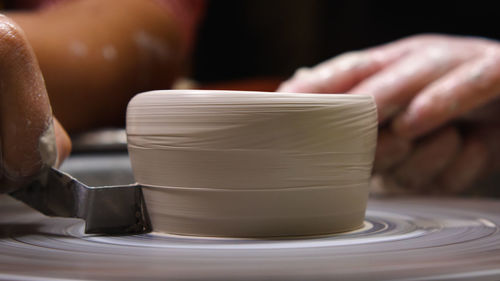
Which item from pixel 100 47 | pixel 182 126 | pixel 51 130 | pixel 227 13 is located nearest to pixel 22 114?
pixel 51 130

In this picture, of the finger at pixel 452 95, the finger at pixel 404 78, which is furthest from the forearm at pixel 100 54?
the finger at pixel 452 95

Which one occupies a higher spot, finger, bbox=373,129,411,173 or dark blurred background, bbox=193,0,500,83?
dark blurred background, bbox=193,0,500,83

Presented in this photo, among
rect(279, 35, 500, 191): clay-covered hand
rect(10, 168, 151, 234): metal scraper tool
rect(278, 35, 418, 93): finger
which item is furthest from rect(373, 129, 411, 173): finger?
rect(10, 168, 151, 234): metal scraper tool

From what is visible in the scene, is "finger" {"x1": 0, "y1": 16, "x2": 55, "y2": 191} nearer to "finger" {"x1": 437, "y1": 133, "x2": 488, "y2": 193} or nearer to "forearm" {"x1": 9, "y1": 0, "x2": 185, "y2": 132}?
"finger" {"x1": 437, "y1": 133, "x2": 488, "y2": 193}

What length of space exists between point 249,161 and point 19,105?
0.73ft

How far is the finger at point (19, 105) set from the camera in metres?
0.58

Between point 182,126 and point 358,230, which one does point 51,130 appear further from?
point 358,230

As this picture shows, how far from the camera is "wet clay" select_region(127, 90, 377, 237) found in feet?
1.95

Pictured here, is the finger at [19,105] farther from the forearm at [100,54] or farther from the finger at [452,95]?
the forearm at [100,54]

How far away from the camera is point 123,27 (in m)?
1.91

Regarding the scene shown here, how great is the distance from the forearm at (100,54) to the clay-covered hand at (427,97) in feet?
2.46

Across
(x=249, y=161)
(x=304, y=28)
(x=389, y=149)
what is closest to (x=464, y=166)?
(x=389, y=149)

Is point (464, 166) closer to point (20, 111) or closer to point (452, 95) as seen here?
point (452, 95)

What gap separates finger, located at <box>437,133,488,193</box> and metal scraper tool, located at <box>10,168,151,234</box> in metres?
0.81
